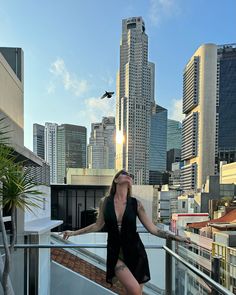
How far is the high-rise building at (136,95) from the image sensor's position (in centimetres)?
3102

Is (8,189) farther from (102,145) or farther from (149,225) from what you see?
(102,145)

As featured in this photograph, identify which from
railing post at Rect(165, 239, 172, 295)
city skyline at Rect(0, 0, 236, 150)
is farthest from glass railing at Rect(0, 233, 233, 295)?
city skyline at Rect(0, 0, 236, 150)

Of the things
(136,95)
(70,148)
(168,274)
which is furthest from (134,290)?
(136,95)

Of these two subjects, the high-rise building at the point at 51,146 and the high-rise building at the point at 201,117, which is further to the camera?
the high-rise building at the point at 201,117

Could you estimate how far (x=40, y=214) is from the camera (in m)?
11.7

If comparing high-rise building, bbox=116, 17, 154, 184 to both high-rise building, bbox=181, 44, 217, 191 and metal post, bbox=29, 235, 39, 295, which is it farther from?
high-rise building, bbox=181, 44, 217, 191

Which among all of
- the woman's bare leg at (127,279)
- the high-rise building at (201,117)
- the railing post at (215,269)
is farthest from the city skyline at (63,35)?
the high-rise building at (201,117)

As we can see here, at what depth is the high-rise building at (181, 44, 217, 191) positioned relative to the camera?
236 ft

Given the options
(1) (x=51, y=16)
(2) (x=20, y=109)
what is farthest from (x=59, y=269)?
(1) (x=51, y=16)

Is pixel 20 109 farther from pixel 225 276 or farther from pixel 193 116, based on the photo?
pixel 193 116

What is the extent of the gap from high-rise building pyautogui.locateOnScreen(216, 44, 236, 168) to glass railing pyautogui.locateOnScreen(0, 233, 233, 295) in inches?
2876

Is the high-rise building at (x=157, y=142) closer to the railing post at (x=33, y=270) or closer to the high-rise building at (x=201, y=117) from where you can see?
the high-rise building at (x=201, y=117)

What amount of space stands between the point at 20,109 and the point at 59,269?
4.93 meters

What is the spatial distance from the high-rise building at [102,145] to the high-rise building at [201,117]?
1875 inches
